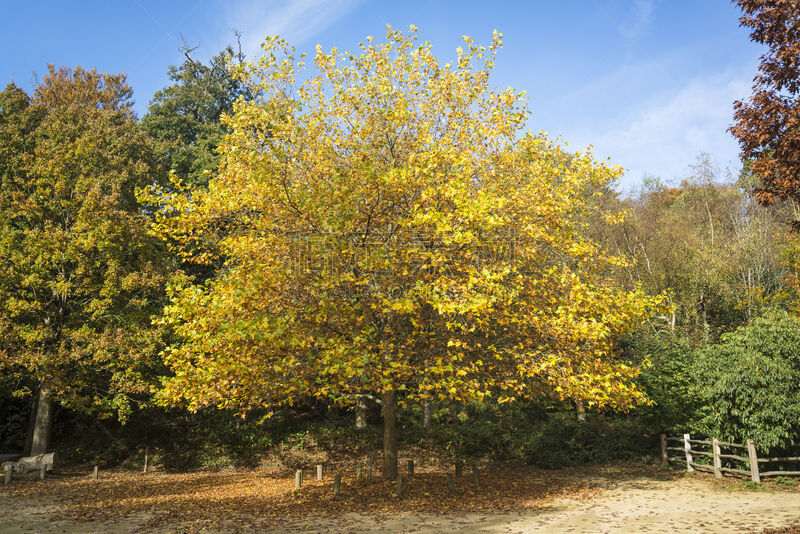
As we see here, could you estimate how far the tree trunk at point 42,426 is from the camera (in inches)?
766

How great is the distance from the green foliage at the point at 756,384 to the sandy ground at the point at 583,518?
2.08 m

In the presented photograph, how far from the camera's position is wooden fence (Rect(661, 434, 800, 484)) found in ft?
49.8

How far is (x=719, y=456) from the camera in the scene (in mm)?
16469

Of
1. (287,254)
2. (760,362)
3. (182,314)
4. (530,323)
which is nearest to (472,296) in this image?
Result: (530,323)

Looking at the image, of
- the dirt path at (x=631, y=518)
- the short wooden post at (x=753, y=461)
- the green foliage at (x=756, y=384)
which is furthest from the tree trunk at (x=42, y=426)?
the short wooden post at (x=753, y=461)

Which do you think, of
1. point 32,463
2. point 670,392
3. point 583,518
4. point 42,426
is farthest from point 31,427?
point 670,392

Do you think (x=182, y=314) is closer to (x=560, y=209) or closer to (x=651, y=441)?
(x=560, y=209)

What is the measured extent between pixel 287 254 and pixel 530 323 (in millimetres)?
5601

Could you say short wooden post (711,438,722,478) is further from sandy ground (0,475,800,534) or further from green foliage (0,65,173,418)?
green foliage (0,65,173,418)

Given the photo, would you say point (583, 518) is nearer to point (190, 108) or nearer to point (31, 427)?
point (31, 427)

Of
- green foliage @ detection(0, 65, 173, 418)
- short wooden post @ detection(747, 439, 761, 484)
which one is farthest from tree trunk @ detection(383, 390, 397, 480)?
short wooden post @ detection(747, 439, 761, 484)

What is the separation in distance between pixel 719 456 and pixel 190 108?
36592mm

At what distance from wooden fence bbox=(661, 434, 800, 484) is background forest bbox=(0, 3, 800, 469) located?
0.43 metres

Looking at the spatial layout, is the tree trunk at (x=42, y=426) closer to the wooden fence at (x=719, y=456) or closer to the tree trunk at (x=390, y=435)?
the tree trunk at (x=390, y=435)
